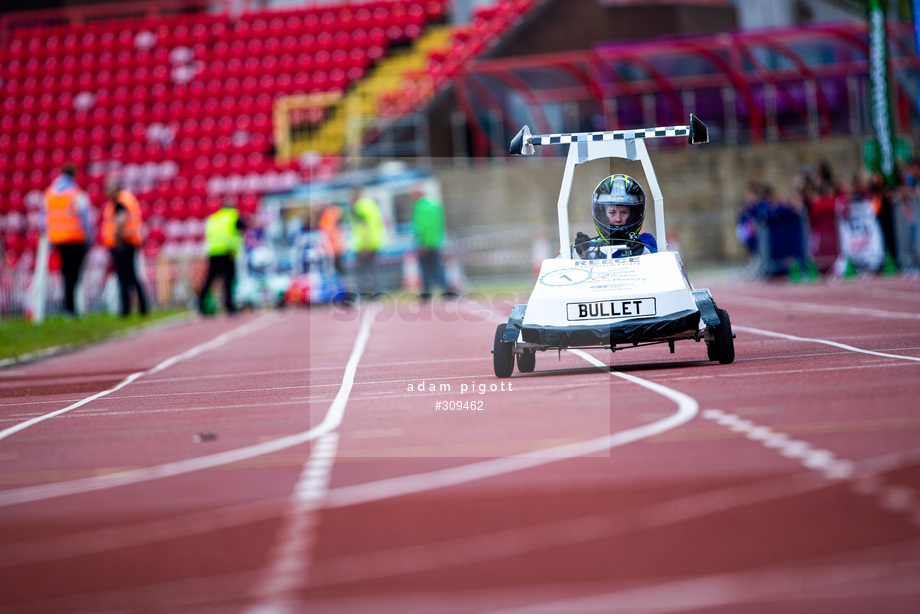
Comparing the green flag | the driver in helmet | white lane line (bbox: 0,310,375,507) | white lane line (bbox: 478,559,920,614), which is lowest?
white lane line (bbox: 0,310,375,507)

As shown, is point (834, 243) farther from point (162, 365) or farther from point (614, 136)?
point (614, 136)

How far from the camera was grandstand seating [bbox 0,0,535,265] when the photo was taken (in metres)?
37.5

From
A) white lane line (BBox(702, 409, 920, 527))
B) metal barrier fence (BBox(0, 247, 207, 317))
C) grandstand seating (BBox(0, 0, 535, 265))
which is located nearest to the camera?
white lane line (BBox(702, 409, 920, 527))

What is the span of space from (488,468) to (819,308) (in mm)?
11697

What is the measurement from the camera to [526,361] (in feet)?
35.1

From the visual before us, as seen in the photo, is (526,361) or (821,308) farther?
(821,308)

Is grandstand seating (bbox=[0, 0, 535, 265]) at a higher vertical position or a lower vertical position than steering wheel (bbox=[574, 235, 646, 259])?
higher

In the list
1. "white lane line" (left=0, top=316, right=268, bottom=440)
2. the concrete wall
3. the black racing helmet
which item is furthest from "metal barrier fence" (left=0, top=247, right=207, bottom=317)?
the black racing helmet

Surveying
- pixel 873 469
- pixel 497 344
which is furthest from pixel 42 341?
pixel 873 469

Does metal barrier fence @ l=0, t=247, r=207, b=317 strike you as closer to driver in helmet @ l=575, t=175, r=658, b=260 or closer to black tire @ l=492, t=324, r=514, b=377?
driver in helmet @ l=575, t=175, r=658, b=260

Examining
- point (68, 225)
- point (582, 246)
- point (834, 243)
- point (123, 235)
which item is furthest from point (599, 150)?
point (834, 243)

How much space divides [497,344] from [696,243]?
25.3 m

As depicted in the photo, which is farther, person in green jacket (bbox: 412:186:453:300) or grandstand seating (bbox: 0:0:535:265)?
grandstand seating (bbox: 0:0:535:265)

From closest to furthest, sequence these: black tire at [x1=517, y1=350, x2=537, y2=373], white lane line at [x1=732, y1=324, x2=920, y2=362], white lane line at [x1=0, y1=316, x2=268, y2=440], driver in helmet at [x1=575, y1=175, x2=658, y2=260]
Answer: white lane line at [x1=0, y1=316, x2=268, y2=440], white lane line at [x1=732, y1=324, x2=920, y2=362], black tire at [x1=517, y1=350, x2=537, y2=373], driver in helmet at [x1=575, y1=175, x2=658, y2=260]
